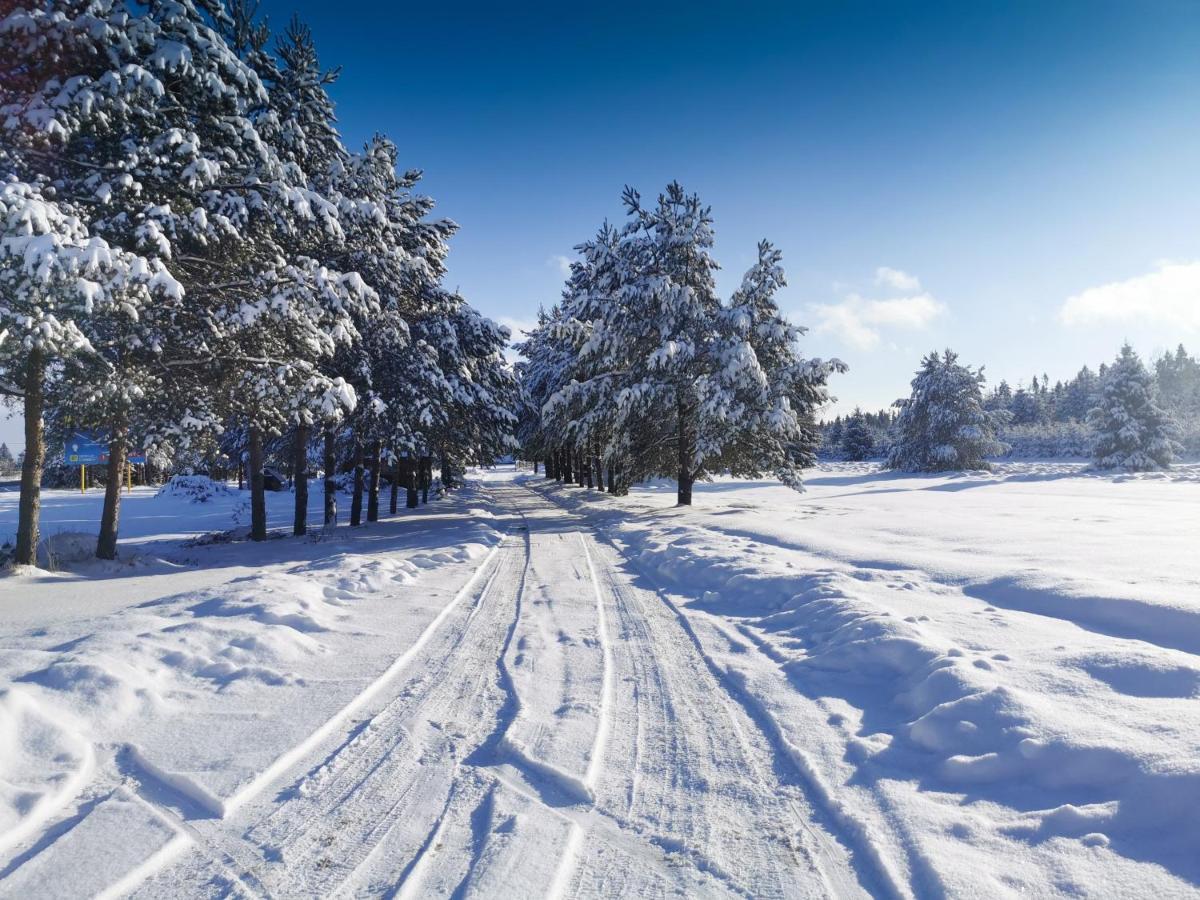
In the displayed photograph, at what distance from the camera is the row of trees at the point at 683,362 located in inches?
738

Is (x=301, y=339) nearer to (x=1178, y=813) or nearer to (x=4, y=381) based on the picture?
(x=4, y=381)

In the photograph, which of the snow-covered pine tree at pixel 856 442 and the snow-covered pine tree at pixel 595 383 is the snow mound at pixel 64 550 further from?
the snow-covered pine tree at pixel 856 442

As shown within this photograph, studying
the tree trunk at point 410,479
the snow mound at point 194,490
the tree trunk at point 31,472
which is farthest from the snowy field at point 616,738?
the snow mound at point 194,490

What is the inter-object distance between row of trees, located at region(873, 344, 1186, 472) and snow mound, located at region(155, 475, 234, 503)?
→ 4828 cm

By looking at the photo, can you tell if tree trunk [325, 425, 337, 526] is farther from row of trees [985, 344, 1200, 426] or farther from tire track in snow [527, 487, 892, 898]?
row of trees [985, 344, 1200, 426]

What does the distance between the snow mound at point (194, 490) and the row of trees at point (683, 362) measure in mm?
20357

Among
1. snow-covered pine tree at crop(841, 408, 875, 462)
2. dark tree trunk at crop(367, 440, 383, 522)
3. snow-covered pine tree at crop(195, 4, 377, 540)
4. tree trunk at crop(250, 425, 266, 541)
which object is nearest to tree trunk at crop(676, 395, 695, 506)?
dark tree trunk at crop(367, 440, 383, 522)

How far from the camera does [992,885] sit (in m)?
2.50

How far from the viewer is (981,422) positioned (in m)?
47.1

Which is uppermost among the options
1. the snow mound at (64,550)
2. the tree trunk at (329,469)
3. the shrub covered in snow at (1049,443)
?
the shrub covered in snow at (1049,443)

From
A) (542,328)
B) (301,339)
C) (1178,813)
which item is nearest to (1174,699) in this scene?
(1178,813)

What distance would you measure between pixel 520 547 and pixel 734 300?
12.4m

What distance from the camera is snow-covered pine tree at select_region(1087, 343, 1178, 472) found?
40.4 meters

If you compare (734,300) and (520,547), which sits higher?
(734,300)
